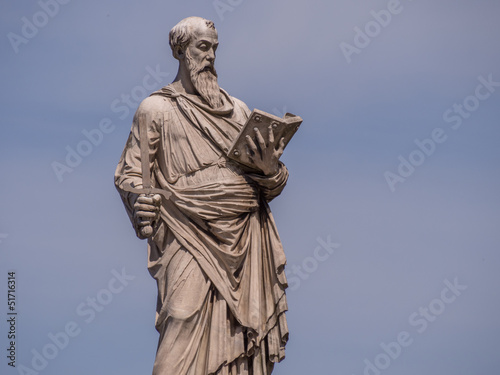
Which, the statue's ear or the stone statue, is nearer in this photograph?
the stone statue

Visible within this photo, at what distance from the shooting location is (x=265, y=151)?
17.1 meters

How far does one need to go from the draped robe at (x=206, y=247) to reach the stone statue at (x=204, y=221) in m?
0.01

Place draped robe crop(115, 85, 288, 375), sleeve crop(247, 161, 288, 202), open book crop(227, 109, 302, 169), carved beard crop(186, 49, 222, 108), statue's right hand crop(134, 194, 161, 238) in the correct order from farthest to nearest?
carved beard crop(186, 49, 222, 108) → sleeve crop(247, 161, 288, 202) → draped robe crop(115, 85, 288, 375) → open book crop(227, 109, 302, 169) → statue's right hand crop(134, 194, 161, 238)

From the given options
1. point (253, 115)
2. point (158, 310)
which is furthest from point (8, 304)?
point (253, 115)

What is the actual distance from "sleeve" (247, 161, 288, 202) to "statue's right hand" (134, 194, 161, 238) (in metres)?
1.21

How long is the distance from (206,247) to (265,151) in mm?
1257

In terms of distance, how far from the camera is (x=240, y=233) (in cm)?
1734

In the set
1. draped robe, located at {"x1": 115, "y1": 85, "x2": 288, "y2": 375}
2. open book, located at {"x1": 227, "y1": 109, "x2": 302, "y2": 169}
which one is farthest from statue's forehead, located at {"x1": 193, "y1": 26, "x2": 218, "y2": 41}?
open book, located at {"x1": 227, "y1": 109, "x2": 302, "y2": 169}

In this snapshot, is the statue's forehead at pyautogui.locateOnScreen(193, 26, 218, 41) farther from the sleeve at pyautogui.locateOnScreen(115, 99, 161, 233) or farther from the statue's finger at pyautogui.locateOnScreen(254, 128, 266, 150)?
the statue's finger at pyautogui.locateOnScreen(254, 128, 266, 150)

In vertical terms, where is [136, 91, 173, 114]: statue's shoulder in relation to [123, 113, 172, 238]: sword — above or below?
above

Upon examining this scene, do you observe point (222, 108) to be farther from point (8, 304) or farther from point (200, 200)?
point (8, 304)

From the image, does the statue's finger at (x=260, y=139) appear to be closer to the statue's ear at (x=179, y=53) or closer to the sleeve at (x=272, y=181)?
the sleeve at (x=272, y=181)

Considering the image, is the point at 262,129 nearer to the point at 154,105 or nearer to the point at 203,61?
the point at 203,61

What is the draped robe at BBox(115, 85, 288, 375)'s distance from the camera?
1702cm
